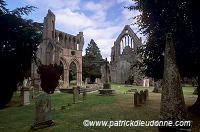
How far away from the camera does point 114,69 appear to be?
56594 millimetres

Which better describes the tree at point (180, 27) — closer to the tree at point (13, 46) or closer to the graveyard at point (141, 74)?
the graveyard at point (141, 74)

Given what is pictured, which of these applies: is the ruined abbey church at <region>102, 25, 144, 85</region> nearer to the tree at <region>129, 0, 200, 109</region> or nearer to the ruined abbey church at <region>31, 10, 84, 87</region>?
the ruined abbey church at <region>31, 10, 84, 87</region>

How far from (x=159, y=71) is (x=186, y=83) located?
37.9 metres

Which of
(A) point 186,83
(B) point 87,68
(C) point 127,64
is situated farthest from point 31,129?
(B) point 87,68

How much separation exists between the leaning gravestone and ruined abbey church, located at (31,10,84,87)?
26.1m

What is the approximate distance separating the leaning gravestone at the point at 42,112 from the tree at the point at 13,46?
23.3 ft

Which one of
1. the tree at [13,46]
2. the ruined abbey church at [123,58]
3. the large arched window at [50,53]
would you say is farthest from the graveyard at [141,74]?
the ruined abbey church at [123,58]

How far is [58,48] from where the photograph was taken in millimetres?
34594

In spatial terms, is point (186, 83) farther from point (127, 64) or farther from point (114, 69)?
point (114, 69)

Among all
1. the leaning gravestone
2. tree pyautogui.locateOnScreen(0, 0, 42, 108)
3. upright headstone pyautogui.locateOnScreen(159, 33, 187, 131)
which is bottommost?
the leaning gravestone

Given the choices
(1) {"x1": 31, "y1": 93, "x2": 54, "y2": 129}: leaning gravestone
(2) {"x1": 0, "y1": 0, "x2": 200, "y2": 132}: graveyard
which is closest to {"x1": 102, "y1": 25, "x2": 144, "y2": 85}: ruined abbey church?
(2) {"x1": 0, "y1": 0, "x2": 200, "y2": 132}: graveyard

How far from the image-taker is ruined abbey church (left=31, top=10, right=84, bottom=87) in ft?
114

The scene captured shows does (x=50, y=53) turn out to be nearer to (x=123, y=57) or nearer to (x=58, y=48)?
(x=58, y=48)

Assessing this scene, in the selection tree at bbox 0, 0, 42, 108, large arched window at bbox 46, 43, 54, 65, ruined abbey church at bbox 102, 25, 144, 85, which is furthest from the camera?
ruined abbey church at bbox 102, 25, 144, 85
